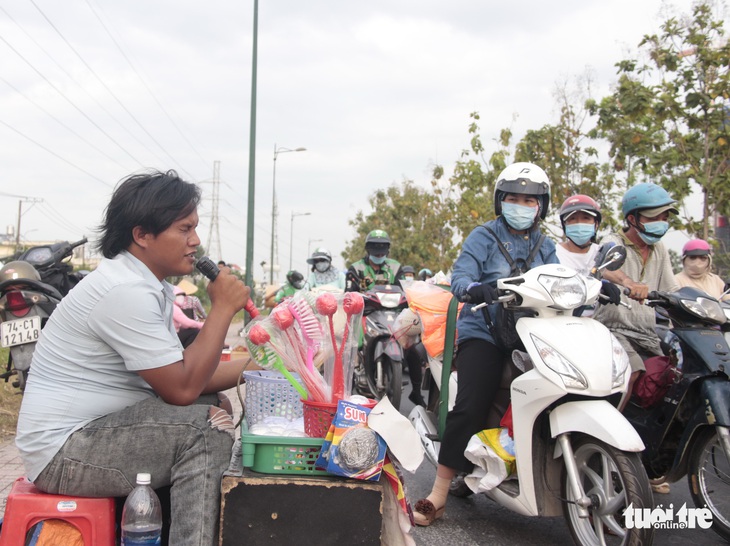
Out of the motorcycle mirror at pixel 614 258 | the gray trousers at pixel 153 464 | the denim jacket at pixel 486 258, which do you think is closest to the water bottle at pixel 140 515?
the gray trousers at pixel 153 464

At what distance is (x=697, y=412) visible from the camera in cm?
358

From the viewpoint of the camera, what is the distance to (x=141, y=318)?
2482 millimetres

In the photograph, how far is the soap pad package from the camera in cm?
250

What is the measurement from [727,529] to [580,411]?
1087mm

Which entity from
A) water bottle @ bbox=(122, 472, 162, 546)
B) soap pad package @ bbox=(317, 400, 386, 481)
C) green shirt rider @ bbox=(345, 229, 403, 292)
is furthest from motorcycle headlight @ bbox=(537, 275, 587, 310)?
green shirt rider @ bbox=(345, 229, 403, 292)

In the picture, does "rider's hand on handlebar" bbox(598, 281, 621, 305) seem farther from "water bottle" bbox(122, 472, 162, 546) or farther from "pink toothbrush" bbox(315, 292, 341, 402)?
"water bottle" bbox(122, 472, 162, 546)

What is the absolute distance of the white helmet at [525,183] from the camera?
407 centimetres

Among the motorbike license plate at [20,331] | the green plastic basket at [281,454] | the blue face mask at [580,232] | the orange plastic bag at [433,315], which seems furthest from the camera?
the blue face mask at [580,232]

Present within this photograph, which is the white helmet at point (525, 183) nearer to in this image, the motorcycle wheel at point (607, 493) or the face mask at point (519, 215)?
the face mask at point (519, 215)

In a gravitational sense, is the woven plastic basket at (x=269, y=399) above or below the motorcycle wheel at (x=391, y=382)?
above

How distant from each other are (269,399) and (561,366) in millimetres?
1321

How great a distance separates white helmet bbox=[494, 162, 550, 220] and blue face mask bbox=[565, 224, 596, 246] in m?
0.68

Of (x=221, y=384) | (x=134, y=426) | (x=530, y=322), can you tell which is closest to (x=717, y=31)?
(x=530, y=322)

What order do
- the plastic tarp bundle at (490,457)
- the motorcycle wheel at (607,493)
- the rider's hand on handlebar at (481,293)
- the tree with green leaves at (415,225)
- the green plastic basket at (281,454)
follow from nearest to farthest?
the green plastic basket at (281,454) → the motorcycle wheel at (607,493) → the rider's hand on handlebar at (481,293) → the plastic tarp bundle at (490,457) → the tree with green leaves at (415,225)
